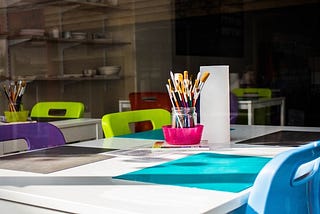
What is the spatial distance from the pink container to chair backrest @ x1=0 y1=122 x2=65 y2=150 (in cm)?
46

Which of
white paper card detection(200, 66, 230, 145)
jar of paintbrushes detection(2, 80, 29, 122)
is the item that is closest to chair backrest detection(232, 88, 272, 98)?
jar of paintbrushes detection(2, 80, 29, 122)

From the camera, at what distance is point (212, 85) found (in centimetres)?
161

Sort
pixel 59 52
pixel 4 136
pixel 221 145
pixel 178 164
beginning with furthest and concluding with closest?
1. pixel 59 52
2. pixel 4 136
3. pixel 221 145
4. pixel 178 164

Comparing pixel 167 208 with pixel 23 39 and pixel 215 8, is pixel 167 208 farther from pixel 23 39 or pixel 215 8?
pixel 215 8

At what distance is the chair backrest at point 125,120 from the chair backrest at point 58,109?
0.90 metres

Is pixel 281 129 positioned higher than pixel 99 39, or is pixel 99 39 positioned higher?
pixel 99 39

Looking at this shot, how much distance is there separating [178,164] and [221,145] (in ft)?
1.21

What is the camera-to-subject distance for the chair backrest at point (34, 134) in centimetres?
170

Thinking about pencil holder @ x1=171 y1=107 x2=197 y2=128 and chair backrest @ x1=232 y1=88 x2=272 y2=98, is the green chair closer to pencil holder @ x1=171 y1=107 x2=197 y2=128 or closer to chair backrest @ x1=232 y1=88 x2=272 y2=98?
pencil holder @ x1=171 y1=107 x2=197 y2=128

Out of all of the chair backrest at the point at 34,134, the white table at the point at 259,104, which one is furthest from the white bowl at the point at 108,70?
the chair backrest at the point at 34,134

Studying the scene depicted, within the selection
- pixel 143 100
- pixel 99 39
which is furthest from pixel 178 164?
pixel 99 39

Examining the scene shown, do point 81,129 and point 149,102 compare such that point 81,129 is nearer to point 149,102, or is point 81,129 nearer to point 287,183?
point 149,102

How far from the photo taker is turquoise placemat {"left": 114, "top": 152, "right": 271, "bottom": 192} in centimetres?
95

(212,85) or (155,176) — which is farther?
(212,85)
